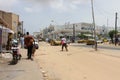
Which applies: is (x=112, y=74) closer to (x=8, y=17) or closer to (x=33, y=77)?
(x=33, y=77)

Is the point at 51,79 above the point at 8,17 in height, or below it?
below

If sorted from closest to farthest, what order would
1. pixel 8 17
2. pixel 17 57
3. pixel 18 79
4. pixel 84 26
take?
1. pixel 18 79
2. pixel 17 57
3. pixel 8 17
4. pixel 84 26

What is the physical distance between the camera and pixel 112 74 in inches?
561

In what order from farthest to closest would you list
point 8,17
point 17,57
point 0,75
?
point 8,17, point 17,57, point 0,75

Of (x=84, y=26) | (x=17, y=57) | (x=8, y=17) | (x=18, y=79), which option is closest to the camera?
(x=18, y=79)

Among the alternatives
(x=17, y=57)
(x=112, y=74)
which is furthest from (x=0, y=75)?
(x=17, y=57)

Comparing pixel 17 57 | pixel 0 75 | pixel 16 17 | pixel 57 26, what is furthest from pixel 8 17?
pixel 57 26

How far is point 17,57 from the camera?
2008 cm

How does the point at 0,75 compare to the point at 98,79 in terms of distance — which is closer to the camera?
the point at 98,79

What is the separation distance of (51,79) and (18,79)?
121 centimetres

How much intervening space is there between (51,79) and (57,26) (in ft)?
571

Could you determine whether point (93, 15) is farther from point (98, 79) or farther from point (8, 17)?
point (8, 17)

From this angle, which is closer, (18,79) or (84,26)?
(18,79)

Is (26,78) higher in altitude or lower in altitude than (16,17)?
lower
